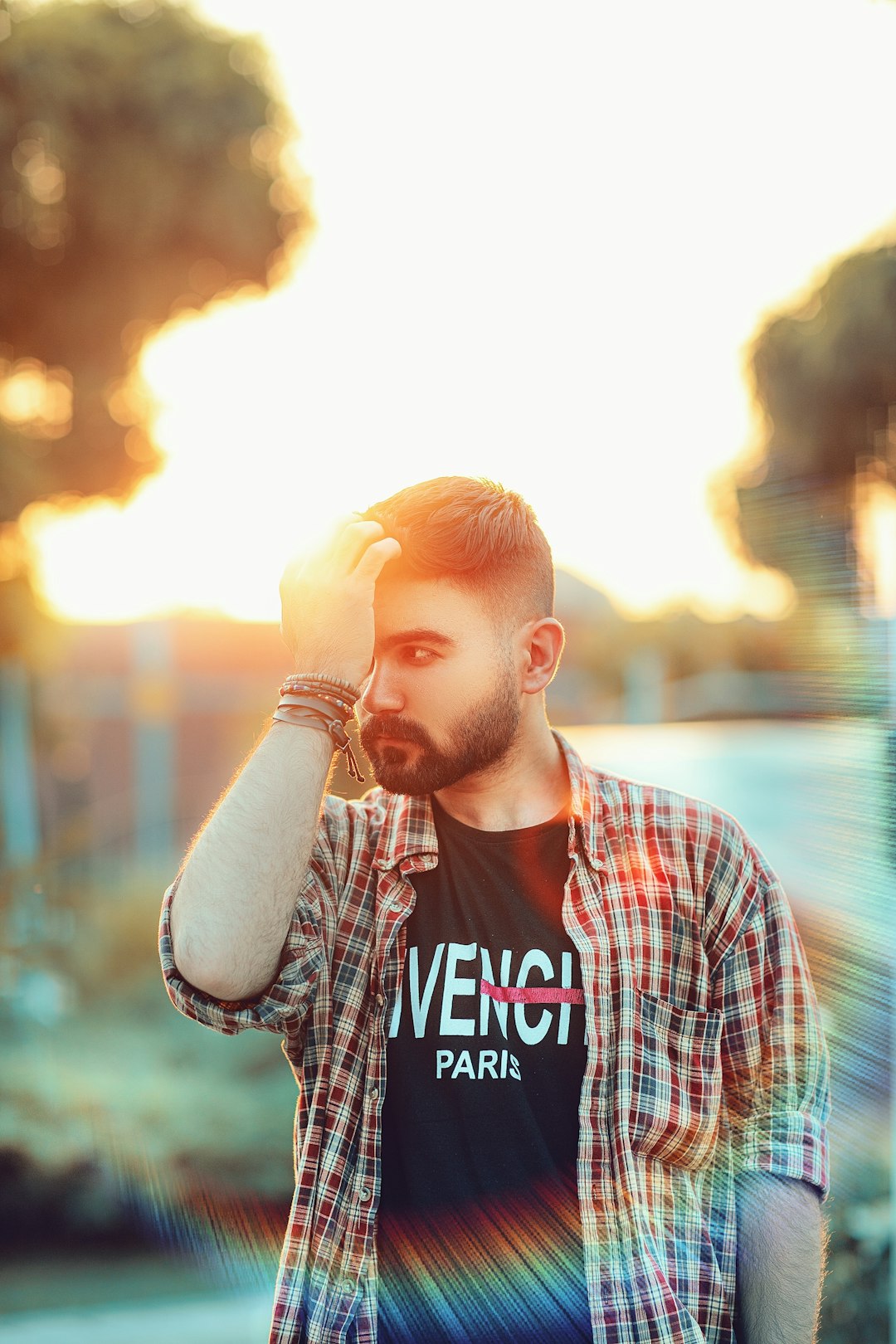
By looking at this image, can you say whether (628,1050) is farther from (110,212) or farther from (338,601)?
(110,212)

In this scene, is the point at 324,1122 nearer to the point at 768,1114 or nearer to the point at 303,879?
the point at 303,879

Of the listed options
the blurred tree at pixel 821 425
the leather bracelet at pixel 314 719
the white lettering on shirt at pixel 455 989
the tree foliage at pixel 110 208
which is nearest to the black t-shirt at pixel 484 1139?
the white lettering on shirt at pixel 455 989

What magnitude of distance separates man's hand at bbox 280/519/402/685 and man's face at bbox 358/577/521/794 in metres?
0.07

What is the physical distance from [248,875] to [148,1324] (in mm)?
3004

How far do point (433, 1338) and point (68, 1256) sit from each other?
3231 mm

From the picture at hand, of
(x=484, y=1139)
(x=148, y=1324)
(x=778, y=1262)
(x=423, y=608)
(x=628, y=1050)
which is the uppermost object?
(x=423, y=608)

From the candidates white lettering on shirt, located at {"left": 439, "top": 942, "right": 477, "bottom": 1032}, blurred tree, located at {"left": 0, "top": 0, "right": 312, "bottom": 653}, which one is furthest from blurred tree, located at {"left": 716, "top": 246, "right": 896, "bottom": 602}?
blurred tree, located at {"left": 0, "top": 0, "right": 312, "bottom": 653}

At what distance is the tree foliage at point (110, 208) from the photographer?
6473 millimetres

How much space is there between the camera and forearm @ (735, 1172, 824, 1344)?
1708 millimetres

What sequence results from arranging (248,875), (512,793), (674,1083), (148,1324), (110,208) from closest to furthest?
1. (248,875)
2. (674,1083)
3. (512,793)
4. (148,1324)
5. (110,208)

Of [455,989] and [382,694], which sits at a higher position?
[382,694]

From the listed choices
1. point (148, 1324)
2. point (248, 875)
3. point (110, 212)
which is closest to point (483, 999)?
point (248, 875)

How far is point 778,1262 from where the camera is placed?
171 cm

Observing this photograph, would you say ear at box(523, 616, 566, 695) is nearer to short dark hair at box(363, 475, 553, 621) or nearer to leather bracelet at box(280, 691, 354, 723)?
short dark hair at box(363, 475, 553, 621)
